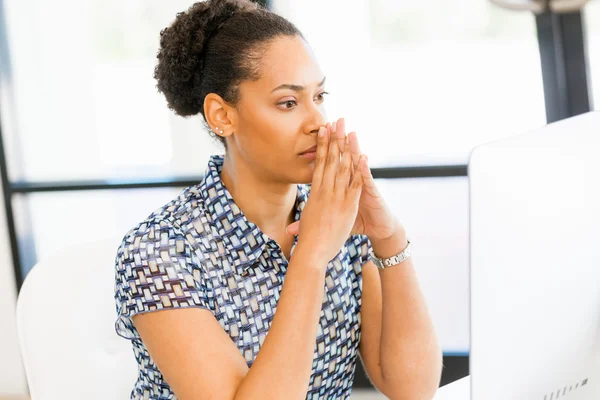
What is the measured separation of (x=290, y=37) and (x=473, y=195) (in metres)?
0.72

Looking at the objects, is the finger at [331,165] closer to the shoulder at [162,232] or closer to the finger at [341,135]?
the finger at [341,135]

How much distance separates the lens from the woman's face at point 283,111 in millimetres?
1373

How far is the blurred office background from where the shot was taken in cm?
261

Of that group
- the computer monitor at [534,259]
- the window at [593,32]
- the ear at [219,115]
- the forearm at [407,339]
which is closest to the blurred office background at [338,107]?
the window at [593,32]

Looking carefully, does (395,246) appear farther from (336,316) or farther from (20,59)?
(20,59)

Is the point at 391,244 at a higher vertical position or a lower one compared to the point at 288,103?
lower

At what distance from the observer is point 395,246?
1388 millimetres

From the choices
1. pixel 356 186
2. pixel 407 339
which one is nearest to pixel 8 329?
pixel 407 339

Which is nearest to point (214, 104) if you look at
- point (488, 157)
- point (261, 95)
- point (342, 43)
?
Answer: point (261, 95)

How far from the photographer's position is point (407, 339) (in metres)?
1.44

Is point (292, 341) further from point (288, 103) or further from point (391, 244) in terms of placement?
point (288, 103)

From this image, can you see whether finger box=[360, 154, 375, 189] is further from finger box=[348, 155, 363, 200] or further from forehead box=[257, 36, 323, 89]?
forehead box=[257, 36, 323, 89]

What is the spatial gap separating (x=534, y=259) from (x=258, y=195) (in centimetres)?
71

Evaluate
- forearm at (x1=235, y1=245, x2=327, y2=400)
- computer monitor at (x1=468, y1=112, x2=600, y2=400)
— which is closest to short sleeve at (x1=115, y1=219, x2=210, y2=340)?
forearm at (x1=235, y1=245, x2=327, y2=400)
